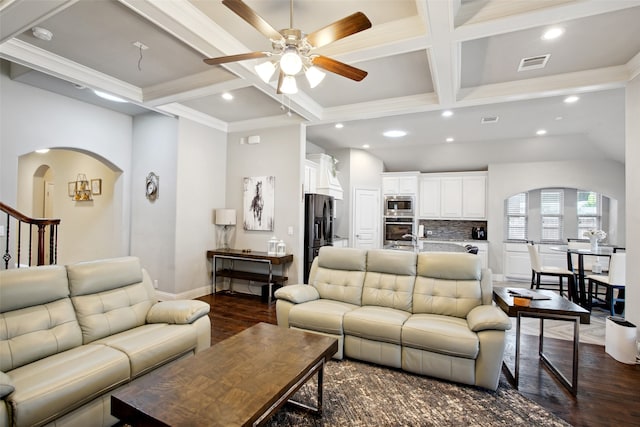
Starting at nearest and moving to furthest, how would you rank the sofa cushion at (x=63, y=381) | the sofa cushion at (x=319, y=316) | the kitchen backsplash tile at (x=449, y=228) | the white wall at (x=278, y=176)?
1. the sofa cushion at (x=63, y=381)
2. the sofa cushion at (x=319, y=316)
3. the white wall at (x=278, y=176)
4. the kitchen backsplash tile at (x=449, y=228)

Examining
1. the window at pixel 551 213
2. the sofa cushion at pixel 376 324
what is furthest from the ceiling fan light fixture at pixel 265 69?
the window at pixel 551 213

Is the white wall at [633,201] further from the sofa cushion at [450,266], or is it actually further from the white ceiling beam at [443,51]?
the white ceiling beam at [443,51]

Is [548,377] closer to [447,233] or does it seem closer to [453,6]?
[453,6]

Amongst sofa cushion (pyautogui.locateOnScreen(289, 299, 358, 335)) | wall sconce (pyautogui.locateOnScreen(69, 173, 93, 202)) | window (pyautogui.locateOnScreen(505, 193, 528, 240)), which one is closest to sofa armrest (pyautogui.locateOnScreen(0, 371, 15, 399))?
sofa cushion (pyautogui.locateOnScreen(289, 299, 358, 335))

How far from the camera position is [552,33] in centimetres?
278

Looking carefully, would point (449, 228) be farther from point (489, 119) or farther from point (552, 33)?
point (552, 33)

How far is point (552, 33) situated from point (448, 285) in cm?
247

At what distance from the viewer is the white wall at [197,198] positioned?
499 centimetres

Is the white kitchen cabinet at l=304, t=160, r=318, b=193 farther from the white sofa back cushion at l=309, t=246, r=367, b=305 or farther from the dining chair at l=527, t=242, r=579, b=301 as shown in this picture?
the dining chair at l=527, t=242, r=579, b=301

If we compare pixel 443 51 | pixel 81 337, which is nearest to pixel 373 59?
pixel 443 51

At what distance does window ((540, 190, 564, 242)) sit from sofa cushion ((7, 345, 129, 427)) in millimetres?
8371

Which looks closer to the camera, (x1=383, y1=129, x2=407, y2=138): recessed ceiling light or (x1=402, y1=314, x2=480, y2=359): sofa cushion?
(x1=402, y1=314, x2=480, y2=359): sofa cushion

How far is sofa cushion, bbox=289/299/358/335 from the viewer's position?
9.95 ft

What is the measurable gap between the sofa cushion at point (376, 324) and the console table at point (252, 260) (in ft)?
6.94
